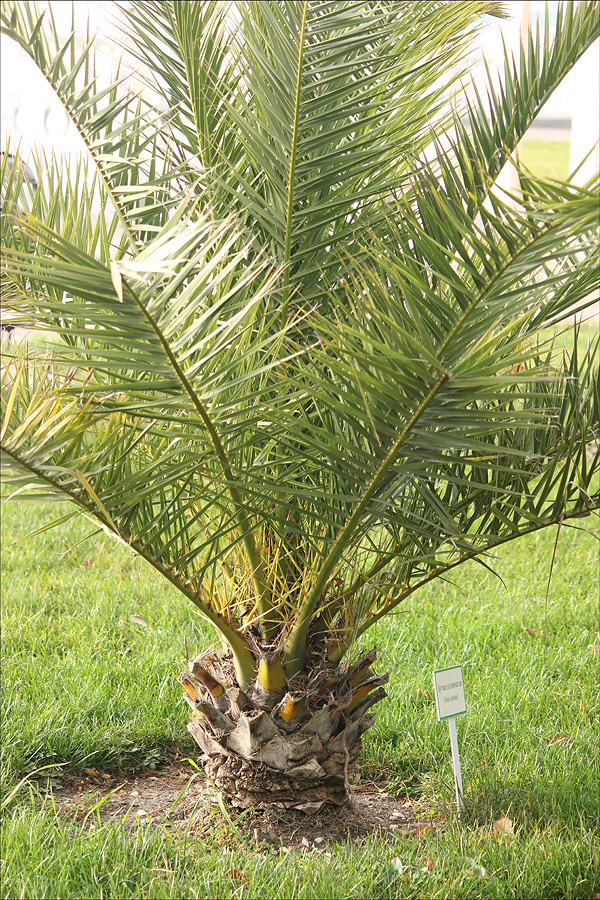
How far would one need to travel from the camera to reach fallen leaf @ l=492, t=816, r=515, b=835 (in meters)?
2.10

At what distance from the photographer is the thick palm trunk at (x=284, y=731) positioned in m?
2.03

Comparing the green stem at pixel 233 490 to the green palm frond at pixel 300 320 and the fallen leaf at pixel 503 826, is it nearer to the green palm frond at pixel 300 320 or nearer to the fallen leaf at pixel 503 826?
the green palm frond at pixel 300 320

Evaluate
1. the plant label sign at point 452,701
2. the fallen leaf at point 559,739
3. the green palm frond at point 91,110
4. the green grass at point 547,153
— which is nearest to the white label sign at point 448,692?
the plant label sign at point 452,701

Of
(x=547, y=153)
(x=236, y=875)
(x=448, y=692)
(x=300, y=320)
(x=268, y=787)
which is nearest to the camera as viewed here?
(x=300, y=320)

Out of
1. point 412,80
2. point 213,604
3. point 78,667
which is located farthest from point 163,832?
point 412,80

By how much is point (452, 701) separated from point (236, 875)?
25.8 inches

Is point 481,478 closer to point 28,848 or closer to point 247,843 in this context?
point 247,843

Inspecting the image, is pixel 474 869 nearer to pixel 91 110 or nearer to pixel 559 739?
pixel 559 739

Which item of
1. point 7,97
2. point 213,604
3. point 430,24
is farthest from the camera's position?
point 7,97

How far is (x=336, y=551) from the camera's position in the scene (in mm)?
1770

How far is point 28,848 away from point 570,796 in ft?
4.34

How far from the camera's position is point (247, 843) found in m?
2.10

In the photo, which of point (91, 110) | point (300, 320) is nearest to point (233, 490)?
point (300, 320)

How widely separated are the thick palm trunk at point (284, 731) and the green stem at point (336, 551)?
0.06m
